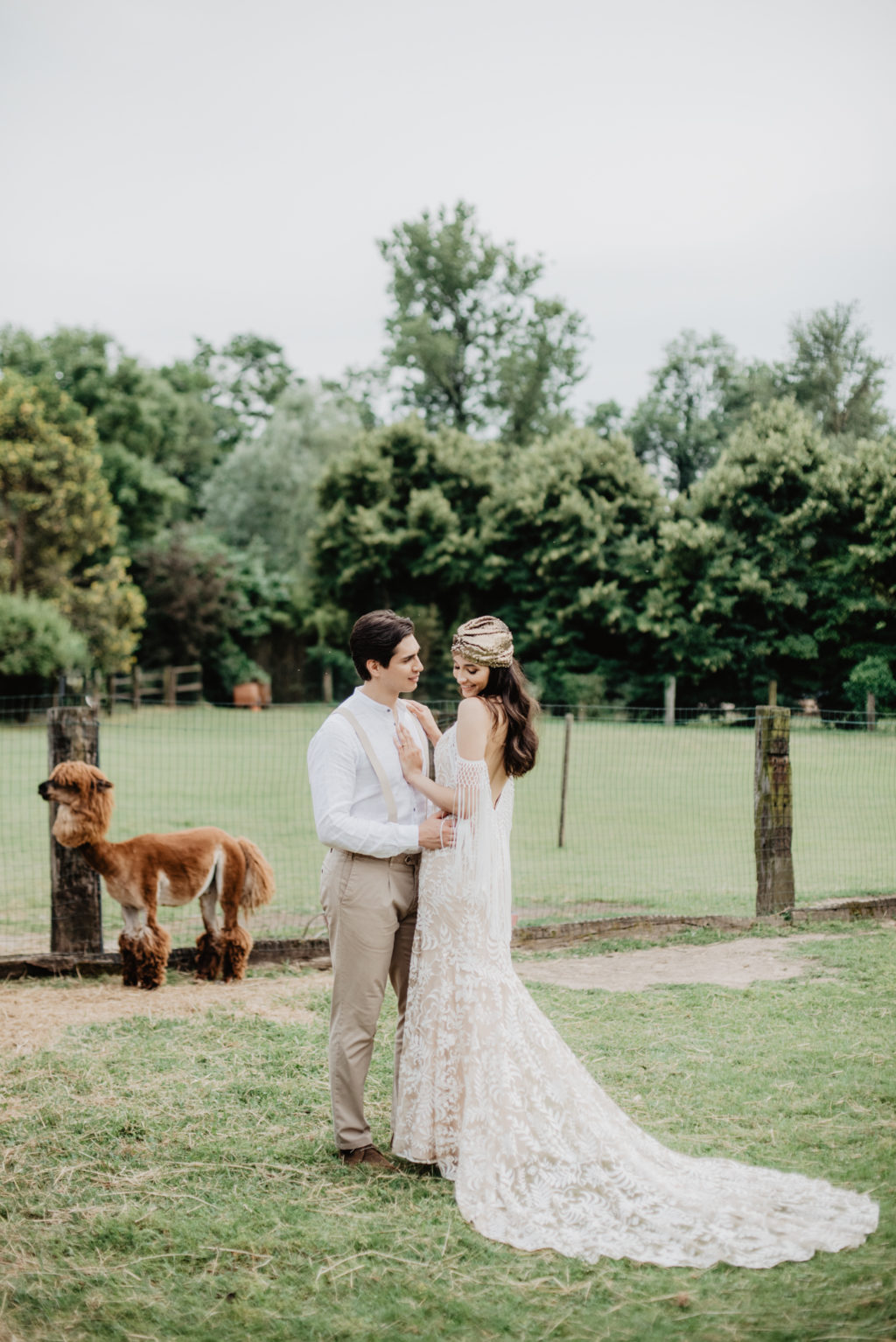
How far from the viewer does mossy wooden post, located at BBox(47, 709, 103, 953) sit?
22.1 ft

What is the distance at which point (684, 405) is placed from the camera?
140 ft

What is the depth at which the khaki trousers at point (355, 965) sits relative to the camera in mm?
3885

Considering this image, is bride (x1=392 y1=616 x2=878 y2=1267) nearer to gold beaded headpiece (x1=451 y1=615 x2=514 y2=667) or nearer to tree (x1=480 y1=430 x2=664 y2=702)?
gold beaded headpiece (x1=451 y1=615 x2=514 y2=667)

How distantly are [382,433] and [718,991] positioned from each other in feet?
95.8

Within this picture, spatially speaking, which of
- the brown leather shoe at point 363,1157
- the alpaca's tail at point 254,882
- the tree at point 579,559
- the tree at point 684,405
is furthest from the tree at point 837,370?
the brown leather shoe at point 363,1157

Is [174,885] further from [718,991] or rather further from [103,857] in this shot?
[718,991]

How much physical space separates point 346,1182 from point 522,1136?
0.65m

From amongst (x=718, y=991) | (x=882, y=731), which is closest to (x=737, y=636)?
(x=882, y=731)

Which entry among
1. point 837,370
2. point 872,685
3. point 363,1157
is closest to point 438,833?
point 363,1157

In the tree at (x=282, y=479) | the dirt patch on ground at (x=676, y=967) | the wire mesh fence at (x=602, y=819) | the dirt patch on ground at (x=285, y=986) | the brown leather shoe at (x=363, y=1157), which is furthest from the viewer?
the tree at (x=282, y=479)

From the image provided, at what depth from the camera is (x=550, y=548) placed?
30359 mm

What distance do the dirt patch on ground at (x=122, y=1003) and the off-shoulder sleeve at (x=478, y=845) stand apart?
2278 millimetres

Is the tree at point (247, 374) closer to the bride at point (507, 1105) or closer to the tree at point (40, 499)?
the tree at point (40, 499)

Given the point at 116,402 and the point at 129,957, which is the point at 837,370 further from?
the point at 129,957
